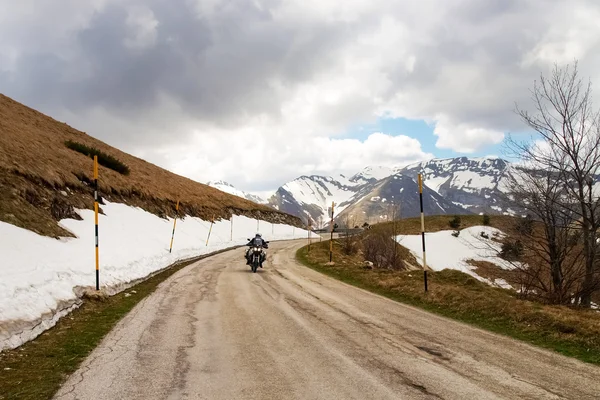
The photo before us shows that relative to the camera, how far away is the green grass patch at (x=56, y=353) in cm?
489

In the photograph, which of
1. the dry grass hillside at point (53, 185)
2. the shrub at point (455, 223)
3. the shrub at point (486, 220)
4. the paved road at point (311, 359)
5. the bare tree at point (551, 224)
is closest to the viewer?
the paved road at point (311, 359)

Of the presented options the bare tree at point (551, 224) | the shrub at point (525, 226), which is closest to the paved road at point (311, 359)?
the bare tree at point (551, 224)

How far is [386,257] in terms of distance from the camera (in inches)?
1120

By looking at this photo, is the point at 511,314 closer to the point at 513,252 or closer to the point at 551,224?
the point at 551,224

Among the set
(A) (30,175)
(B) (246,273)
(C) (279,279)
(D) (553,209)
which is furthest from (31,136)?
(D) (553,209)

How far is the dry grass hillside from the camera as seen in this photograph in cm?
1652

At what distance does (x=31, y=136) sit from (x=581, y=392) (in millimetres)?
36004

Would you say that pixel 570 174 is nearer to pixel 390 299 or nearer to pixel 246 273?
pixel 390 299

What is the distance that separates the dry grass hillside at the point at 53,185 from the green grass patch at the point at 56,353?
24.5ft

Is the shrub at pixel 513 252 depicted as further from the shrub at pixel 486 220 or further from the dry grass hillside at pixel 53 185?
the shrub at pixel 486 220

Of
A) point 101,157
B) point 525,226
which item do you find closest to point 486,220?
point 525,226

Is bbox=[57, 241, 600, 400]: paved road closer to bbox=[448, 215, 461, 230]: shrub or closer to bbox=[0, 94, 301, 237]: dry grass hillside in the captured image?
bbox=[0, 94, 301, 237]: dry grass hillside

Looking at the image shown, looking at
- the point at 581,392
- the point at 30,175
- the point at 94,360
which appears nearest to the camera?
the point at 581,392

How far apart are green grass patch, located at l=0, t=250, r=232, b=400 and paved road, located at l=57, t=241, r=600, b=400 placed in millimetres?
244
